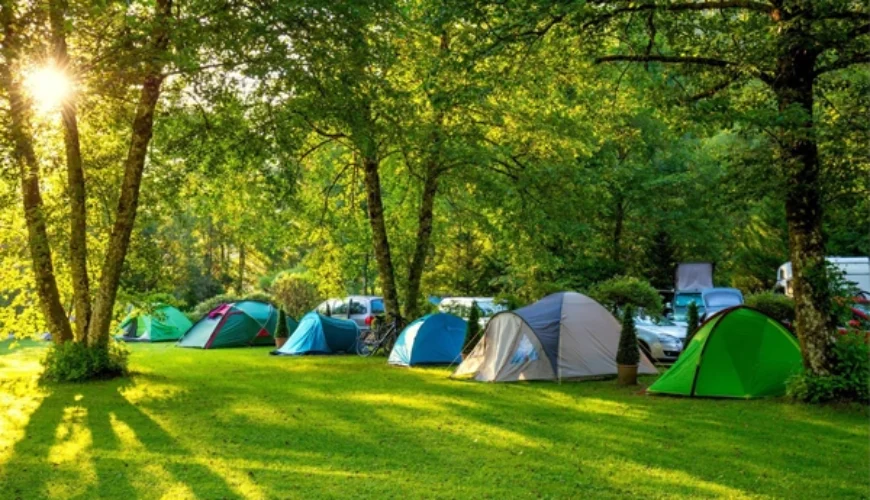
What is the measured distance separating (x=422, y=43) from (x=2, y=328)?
32.9 feet

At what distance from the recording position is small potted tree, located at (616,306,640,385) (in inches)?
437

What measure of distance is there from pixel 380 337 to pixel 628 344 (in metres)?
7.95

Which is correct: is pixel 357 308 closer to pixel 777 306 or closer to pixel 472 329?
pixel 472 329

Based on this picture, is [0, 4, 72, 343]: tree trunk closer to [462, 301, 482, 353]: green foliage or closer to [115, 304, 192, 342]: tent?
[462, 301, 482, 353]: green foliage

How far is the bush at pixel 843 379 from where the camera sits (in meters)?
8.78

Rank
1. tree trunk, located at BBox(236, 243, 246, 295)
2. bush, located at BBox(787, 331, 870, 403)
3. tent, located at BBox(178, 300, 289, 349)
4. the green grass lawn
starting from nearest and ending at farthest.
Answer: the green grass lawn → bush, located at BBox(787, 331, 870, 403) → tent, located at BBox(178, 300, 289, 349) → tree trunk, located at BBox(236, 243, 246, 295)

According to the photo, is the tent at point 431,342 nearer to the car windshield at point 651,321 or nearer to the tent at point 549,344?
the tent at point 549,344

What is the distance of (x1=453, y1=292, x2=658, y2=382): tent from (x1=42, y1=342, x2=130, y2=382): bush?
249 inches

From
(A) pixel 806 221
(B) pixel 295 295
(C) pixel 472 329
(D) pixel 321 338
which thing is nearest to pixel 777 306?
(C) pixel 472 329

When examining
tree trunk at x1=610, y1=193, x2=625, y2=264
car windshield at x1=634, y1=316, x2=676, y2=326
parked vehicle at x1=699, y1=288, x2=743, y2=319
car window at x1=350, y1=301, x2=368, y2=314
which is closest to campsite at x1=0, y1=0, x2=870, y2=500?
car windshield at x1=634, y1=316, x2=676, y2=326

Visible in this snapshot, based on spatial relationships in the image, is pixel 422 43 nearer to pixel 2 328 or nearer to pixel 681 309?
pixel 2 328

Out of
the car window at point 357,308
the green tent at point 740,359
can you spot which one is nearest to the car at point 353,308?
the car window at point 357,308

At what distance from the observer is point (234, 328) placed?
2127cm

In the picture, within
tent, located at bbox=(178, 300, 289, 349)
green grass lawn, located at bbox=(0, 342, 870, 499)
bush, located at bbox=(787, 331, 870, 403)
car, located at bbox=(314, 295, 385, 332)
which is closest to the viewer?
green grass lawn, located at bbox=(0, 342, 870, 499)
